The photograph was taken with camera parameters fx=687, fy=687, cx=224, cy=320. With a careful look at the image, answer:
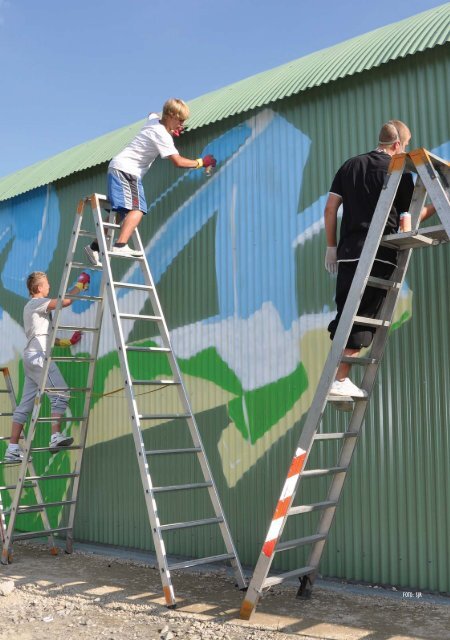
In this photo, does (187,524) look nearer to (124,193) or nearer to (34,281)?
(124,193)

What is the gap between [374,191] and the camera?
14.3 feet

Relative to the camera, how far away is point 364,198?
4.35 m

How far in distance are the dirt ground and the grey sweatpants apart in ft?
5.46

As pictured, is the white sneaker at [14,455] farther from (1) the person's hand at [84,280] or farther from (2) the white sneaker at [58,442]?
(1) the person's hand at [84,280]

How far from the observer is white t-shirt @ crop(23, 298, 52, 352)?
6843mm

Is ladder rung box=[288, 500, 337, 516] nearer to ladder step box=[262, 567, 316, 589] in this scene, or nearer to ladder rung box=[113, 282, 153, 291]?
ladder step box=[262, 567, 316, 589]

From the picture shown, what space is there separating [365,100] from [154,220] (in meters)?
2.47

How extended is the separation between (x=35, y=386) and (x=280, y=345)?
271 cm

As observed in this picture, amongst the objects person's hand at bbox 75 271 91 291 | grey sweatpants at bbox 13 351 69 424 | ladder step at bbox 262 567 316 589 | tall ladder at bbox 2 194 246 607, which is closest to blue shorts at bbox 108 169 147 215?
tall ladder at bbox 2 194 246 607

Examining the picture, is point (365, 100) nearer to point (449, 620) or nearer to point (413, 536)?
point (413, 536)

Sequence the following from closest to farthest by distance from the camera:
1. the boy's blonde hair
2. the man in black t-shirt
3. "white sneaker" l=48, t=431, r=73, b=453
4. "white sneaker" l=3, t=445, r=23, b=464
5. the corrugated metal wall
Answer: the man in black t-shirt, the corrugated metal wall, "white sneaker" l=48, t=431, r=73, b=453, "white sneaker" l=3, t=445, r=23, b=464, the boy's blonde hair

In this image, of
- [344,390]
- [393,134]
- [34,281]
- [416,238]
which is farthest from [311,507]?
[34,281]

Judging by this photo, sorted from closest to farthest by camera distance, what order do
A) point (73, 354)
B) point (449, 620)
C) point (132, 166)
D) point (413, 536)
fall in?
point (449, 620)
point (413, 536)
point (132, 166)
point (73, 354)

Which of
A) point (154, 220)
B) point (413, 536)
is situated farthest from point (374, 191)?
point (154, 220)
